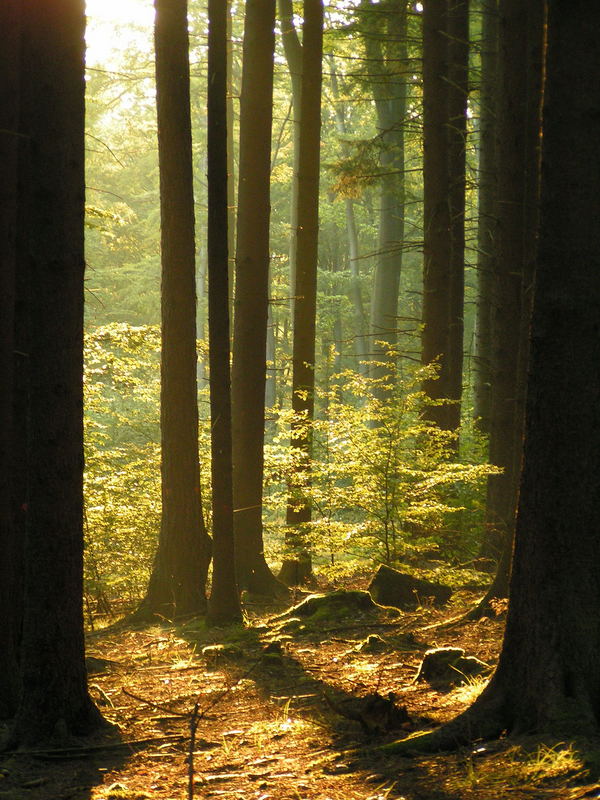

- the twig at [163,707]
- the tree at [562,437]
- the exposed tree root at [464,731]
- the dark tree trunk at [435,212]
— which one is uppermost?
the dark tree trunk at [435,212]

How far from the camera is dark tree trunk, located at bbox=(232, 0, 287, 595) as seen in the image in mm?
11617

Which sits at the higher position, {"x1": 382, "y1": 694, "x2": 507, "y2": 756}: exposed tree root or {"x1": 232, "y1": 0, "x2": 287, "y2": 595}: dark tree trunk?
{"x1": 232, "y1": 0, "x2": 287, "y2": 595}: dark tree trunk

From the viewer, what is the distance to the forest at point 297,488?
15.2 ft

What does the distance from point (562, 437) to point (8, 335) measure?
154 inches

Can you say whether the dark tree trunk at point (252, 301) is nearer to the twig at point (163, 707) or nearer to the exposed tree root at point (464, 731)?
the twig at point (163, 707)

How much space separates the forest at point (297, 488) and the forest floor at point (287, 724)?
0.09ft

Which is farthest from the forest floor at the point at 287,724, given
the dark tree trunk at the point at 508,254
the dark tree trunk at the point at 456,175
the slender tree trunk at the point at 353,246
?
the slender tree trunk at the point at 353,246

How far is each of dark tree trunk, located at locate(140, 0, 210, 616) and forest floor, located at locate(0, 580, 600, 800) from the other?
115cm

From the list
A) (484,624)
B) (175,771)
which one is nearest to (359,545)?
(484,624)

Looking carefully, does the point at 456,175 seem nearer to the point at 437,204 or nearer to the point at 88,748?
the point at 437,204

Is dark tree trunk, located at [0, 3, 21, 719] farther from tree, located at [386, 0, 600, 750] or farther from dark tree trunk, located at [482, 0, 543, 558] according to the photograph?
dark tree trunk, located at [482, 0, 543, 558]

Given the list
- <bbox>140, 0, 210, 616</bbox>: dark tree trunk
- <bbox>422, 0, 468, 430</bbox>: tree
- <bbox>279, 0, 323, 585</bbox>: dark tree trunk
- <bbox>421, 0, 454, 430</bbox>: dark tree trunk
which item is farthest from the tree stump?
<bbox>421, 0, 454, 430</bbox>: dark tree trunk

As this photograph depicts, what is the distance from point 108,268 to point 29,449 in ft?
111

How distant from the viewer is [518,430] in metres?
7.84
